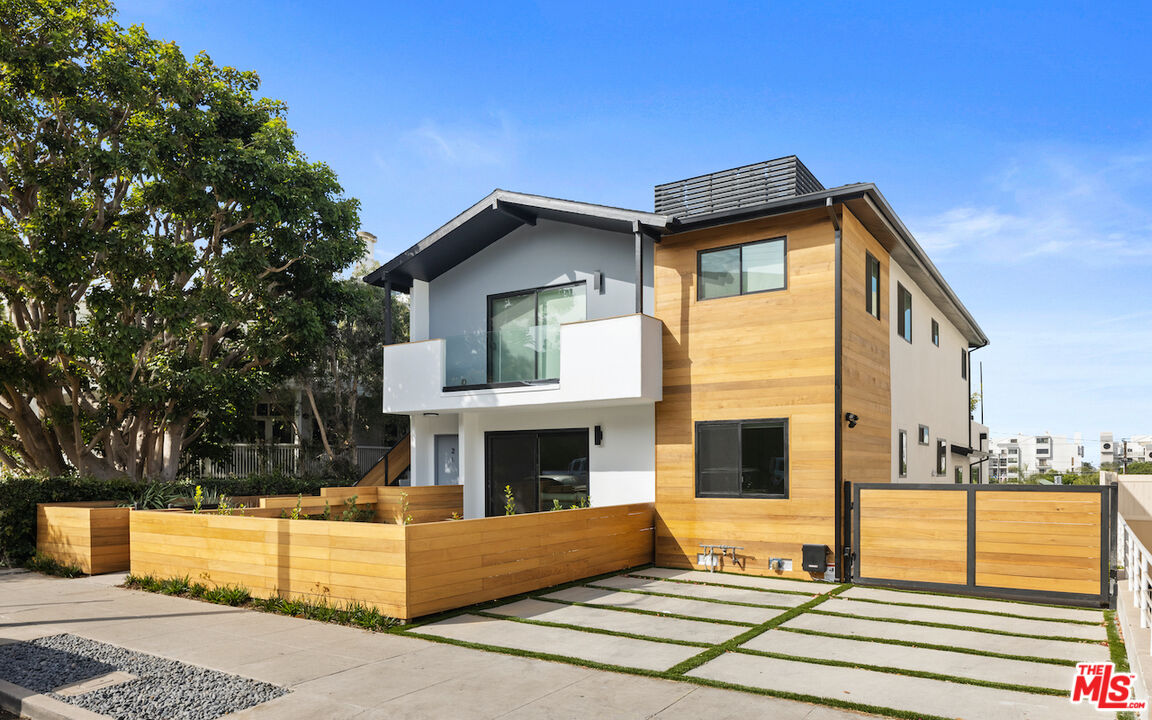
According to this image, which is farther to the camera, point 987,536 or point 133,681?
point 987,536

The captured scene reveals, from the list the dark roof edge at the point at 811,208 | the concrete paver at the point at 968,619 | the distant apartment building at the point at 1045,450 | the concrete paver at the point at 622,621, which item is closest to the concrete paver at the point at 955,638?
the concrete paver at the point at 968,619

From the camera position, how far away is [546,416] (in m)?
14.8

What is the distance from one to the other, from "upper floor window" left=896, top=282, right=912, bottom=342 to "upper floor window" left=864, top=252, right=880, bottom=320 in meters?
1.64

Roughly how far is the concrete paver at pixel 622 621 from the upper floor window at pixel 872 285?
22.9 ft

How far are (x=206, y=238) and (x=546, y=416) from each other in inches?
355

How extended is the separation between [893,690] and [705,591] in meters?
4.70

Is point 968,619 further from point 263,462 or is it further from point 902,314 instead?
point 263,462

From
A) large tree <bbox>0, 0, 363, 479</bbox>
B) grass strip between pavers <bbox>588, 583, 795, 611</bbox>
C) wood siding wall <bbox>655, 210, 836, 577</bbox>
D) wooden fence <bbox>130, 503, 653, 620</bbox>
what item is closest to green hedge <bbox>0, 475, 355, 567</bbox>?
large tree <bbox>0, 0, 363, 479</bbox>

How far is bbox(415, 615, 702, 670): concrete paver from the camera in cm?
703

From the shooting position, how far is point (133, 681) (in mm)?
6367

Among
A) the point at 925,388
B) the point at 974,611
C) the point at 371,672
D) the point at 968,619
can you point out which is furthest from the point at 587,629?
the point at 925,388

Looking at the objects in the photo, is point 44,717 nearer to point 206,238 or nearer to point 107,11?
point 206,238

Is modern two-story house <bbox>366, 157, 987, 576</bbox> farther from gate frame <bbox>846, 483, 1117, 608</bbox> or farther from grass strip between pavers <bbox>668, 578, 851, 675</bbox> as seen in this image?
grass strip between pavers <bbox>668, 578, 851, 675</bbox>

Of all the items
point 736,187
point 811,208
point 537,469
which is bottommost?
point 537,469
